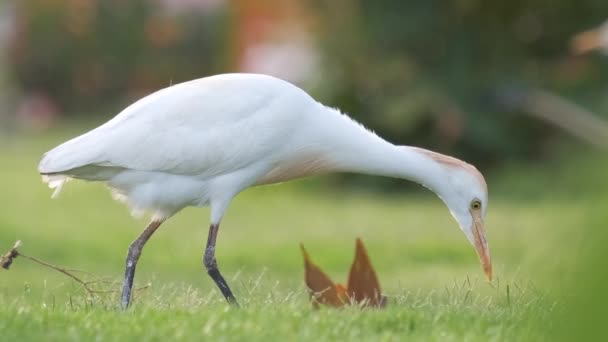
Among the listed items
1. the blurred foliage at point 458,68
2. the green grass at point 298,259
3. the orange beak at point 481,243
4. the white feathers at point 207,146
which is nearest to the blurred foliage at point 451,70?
the blurred foliage at point 458,68

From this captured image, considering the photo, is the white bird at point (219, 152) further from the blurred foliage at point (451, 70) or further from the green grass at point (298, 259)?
the blurred foliage at point (451, 70)

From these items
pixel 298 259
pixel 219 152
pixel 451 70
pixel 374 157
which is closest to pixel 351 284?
pixel 374 157

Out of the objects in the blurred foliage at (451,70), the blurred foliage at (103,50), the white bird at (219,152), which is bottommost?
the blurred foliage at (103,50)

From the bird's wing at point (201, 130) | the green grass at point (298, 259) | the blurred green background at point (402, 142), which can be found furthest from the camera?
the blurred green background at point (402, 142)

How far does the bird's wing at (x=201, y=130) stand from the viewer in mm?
5477

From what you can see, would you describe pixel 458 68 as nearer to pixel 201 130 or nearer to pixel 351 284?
pixel 351 284

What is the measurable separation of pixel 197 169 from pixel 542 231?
675 centimetres

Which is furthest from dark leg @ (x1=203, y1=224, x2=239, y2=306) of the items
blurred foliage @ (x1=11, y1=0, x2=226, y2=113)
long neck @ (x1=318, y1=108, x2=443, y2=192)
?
blurred foliage @ (x1=11, y1=0, x2=226, y2=113)

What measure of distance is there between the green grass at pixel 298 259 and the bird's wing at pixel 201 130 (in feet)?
2.27

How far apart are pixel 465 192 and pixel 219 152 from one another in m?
1.30

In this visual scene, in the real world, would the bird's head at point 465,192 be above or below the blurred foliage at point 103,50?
above

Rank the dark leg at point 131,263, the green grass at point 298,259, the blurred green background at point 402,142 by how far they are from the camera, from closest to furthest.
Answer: the green grass at point 298,259, the dark leg at point 131,263, the blurred green background at point 402,142

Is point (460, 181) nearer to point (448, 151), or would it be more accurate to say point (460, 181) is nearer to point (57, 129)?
point (448, 151)

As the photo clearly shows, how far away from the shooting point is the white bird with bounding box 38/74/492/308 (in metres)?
5.50
